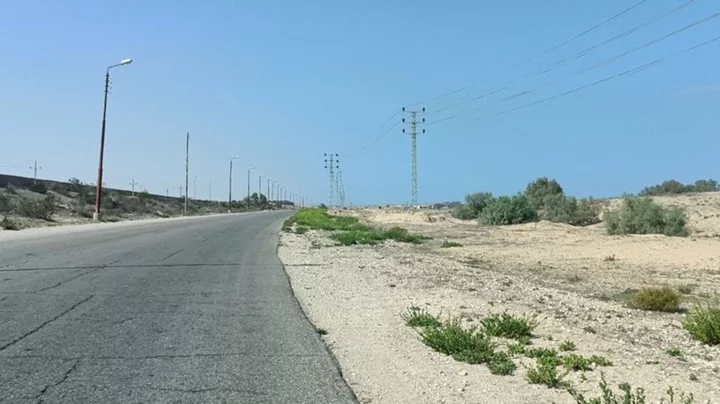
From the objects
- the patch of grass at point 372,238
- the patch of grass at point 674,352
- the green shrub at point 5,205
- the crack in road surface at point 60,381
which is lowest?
the crack in road surface at point 60,381

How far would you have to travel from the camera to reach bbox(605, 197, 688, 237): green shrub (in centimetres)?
3878

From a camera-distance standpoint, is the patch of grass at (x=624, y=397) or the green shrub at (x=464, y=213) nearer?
the patch of grass at (x=624, y=397)

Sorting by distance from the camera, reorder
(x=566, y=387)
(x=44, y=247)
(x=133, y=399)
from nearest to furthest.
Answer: (x=133, y=399) → (x=566, y=387) → (x=44, y=247)

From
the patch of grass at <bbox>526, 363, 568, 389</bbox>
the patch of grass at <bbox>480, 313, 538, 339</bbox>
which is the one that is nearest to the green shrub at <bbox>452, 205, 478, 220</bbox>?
the patch of grass at <bbox>480, 313, 538, 339</bbox>

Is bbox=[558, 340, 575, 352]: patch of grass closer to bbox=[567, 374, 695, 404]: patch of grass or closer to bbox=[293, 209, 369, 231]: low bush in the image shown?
bbox=[567, 374, 695, 404]: patch of grass

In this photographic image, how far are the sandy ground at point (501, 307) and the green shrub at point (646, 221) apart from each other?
1135cm

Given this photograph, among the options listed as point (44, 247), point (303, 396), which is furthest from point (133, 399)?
point (44, 247)

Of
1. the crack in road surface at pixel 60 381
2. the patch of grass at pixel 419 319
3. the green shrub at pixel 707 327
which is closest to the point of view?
the crack in road surface at pixel 60 381

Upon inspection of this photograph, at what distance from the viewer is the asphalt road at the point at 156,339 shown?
6.36 m

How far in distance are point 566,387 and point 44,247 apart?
821 inches

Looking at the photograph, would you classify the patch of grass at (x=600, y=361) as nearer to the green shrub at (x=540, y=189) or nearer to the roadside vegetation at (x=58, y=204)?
the roadside vegetation at (x=58, y=204)

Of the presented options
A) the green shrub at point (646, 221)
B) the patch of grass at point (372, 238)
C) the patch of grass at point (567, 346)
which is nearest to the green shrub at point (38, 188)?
the patch of grass at point (372, 238)

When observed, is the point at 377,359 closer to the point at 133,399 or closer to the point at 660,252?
the point at 133,399

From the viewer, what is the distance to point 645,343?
28.7ft
